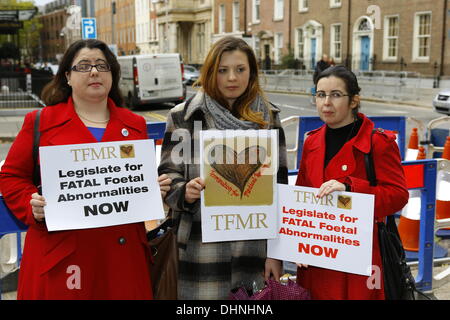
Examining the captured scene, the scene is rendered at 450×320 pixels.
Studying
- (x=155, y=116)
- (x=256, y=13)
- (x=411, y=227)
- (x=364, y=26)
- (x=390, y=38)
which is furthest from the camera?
(x=256, y=13)

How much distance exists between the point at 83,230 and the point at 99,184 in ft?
0.74

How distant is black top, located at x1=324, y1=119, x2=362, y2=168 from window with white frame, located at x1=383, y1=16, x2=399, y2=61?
2916cm

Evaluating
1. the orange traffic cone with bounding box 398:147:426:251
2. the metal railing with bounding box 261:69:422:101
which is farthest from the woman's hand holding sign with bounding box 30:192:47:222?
the metal railing with bounding box 261:69:422:101

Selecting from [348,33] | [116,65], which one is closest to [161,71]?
[348,33]

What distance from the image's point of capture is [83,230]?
2.46 m

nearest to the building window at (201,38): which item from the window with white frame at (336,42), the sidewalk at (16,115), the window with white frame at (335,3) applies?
the window with white frame at (335,3)

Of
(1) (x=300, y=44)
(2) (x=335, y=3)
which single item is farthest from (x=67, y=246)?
(1) (x=300, y=44)

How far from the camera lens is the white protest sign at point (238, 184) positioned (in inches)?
102

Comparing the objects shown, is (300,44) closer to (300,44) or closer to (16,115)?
(300,44)

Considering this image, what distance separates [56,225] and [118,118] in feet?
1.96

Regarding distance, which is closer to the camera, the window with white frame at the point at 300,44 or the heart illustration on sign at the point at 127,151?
the heart illustration on sign at the point at 127,151

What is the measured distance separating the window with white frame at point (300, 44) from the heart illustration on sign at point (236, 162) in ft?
117

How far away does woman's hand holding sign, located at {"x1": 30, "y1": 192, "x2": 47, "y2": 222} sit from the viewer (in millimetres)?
2324

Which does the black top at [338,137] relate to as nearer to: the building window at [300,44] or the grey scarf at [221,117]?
the grey scarf at [221,117]
